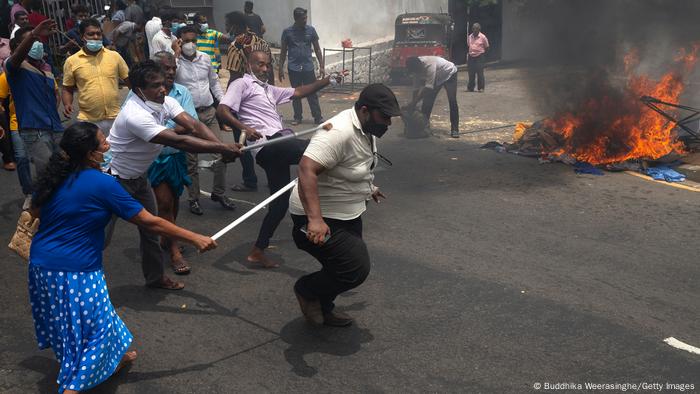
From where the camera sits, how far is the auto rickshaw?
20.2 metres

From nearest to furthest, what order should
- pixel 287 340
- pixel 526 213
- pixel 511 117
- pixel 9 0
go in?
pixel 287 340 < pixel 526 213 < pixel 511 117 < pixel 9 0

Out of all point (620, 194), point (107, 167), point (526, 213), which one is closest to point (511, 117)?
point (620, 194)

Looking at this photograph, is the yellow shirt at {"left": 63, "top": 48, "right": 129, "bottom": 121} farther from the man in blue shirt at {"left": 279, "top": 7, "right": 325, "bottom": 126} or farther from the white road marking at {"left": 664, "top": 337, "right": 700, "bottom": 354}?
the man in blue shirt at {"left": 279, "top": 7, "right": 325, "bottom": 126}

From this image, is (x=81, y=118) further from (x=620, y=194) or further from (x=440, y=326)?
(x=620, y=194)

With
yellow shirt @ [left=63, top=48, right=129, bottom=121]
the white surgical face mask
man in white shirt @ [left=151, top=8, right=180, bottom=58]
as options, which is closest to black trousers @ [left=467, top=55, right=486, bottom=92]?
man in white shirt @ [left=151, top=8, right=180, bottom=58]

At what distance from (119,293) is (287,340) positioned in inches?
64.1

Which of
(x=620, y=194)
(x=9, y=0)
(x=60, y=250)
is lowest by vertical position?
(x=620, y=194)

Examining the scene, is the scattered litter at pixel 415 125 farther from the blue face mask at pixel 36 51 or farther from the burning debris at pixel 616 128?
the blue face mask at pixel 36 51

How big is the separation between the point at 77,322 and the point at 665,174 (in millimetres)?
7830

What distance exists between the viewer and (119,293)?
5.47 m

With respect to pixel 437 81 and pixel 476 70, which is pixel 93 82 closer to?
pixel 437 81

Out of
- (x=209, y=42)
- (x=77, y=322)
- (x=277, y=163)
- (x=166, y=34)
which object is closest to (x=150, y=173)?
(x=277, y=163)

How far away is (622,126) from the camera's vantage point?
33.1 ft

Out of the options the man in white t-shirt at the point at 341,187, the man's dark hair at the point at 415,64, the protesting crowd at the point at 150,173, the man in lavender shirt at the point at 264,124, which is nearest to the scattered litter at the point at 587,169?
the man's dark hair at the point at 415,64
